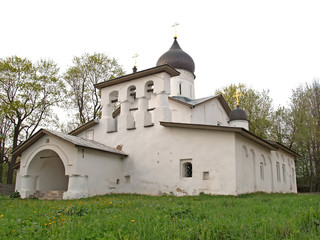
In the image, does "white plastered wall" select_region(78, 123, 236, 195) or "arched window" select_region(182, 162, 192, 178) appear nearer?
"white plastered wall" select_region(78, 123, 236, 195)

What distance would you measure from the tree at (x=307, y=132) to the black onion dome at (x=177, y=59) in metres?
12.6

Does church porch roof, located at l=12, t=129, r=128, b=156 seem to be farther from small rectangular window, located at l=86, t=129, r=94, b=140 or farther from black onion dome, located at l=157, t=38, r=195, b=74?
black onion dome, located at l=157, t=38, r=195, b=74

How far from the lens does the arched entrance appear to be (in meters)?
14.2

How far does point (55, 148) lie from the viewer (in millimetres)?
13250

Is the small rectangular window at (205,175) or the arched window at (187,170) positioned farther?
the arched window at (187,170)

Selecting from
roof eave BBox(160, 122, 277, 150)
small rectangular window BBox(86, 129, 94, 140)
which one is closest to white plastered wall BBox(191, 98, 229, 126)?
roof eave BBox(160, 122, 277, 150)

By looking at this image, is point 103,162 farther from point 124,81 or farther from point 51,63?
point 51,63

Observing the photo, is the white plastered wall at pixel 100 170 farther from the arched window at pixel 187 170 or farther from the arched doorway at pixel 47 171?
the arched window at pixel 187 170

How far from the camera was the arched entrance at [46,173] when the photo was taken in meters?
14.2

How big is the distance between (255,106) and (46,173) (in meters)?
21.4

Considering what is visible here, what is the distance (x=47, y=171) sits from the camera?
15.1 m

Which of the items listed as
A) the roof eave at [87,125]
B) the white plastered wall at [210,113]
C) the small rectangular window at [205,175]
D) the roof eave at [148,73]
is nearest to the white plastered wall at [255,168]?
the small rectangular window at [205,175]

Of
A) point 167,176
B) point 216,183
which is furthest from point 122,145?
point 216,183

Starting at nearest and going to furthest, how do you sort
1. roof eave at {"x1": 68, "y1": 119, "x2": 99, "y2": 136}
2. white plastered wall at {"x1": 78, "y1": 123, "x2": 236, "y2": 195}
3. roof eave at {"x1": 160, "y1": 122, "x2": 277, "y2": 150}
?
roof eave at {"x1": 160, "y1": 122, "x2": 277, "y2": 150}, white plastered wall at {"x1": 78, "y1": 123, "x2": 236, "y2": 195}, roof eave at {"x1": 68, "y1": 119, "x2": 99, "y2": 136}
